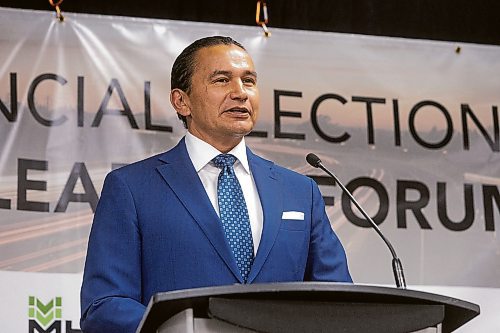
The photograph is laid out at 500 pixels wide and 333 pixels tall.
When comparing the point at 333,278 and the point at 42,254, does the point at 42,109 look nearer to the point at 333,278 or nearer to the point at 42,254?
the point at 42,254

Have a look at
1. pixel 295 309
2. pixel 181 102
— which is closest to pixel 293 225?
pixel 181 102

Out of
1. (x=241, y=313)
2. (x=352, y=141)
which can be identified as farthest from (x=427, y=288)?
(x=241, y=313)

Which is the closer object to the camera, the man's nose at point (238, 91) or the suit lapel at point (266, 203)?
the suit lapel at point (266, 203)

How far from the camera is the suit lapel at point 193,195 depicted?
2.70 metres

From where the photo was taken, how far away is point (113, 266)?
2.64 m

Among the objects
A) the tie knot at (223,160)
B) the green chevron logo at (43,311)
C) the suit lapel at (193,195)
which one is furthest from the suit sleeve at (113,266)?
the green chevron logo at (43,311)

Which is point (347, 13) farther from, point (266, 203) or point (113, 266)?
point (113, 266)

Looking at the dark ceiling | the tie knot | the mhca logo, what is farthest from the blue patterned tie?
the dark ceiling

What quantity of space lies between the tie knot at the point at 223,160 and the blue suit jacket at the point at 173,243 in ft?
0.24

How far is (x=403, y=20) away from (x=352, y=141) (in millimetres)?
628

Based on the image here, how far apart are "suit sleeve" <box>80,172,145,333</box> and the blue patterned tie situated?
227mm

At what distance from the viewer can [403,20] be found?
4.74m

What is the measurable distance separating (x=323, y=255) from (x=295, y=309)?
2.58 ft

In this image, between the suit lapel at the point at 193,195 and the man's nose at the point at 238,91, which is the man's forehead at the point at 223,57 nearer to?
the man's nose at the point at 238,91
